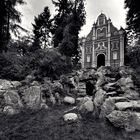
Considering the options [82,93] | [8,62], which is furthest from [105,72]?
[8,62]

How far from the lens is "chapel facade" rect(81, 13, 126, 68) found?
78.0 feet

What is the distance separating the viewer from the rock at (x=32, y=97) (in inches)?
286

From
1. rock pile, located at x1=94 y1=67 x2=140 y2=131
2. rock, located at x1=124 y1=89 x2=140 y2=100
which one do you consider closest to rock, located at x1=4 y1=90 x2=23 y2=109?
rock pile, located at x1=94 y1=67 x2=140 y2=131

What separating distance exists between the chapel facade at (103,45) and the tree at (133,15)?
6208 mm

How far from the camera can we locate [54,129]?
5.18 metres

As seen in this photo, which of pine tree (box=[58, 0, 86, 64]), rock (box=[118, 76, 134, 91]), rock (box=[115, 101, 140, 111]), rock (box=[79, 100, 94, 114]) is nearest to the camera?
rock (box=[115, 101, 140, 111])

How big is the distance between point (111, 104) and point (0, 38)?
10.7 metres

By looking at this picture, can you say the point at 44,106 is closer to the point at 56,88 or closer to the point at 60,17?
the point at 56,88

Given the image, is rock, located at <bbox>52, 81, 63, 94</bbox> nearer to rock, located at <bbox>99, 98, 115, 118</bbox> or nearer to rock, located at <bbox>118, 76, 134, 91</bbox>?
rock, located at <bbox>99, 98, 115, 118</bbox>

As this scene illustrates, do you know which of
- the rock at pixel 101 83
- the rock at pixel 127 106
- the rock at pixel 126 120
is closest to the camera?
the rock at pixel 126 120

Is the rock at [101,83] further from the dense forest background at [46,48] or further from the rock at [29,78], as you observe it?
the rock at [29,78]

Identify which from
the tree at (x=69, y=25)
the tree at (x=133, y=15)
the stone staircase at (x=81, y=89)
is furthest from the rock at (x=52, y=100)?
the tree at (x=133, y=15)

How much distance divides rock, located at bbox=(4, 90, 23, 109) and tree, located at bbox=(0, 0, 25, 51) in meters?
6.03

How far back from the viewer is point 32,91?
25.3 ft
